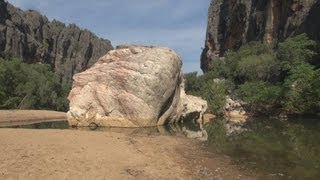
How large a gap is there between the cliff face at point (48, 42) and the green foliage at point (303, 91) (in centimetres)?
8654

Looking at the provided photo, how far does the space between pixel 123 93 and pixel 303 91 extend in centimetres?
Result: 2714

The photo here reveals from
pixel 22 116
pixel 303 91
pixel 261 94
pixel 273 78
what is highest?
pixel 273 78

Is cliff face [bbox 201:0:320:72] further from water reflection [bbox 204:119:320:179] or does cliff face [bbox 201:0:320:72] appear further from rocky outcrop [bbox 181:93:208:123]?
water reflection [bbox 204:119:320:179]

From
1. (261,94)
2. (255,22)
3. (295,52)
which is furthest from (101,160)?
(255,22)

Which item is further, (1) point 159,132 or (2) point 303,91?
(2) point 303,91

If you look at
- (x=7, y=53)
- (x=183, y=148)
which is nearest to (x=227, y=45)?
(x=7, y=53)

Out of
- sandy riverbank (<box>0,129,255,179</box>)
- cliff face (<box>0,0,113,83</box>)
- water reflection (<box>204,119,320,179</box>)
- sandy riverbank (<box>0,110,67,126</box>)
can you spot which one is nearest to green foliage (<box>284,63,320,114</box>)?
water reflection (<box>204,119,320,179</box>)

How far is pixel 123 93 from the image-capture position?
1422 inches

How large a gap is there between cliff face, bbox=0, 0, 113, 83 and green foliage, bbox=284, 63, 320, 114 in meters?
86.5

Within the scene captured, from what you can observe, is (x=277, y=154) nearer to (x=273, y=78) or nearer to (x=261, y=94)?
(x=261, y=94)

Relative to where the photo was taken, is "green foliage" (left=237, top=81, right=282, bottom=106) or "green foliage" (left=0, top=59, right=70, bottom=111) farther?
"green foliage" (left=0, top=59, right=70, bottom=111)

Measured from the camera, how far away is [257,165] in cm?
1741

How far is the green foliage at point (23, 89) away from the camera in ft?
237

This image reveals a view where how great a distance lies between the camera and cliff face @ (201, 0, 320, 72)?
271ft
